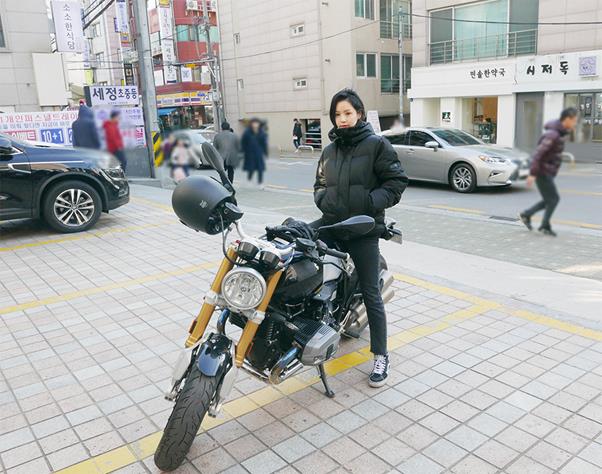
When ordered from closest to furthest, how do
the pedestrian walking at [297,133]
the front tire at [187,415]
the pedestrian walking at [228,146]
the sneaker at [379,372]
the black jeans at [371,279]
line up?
the pedestrian walking at [228,146], the pedestrian walking at [297,133], the front tire at [187,415], the black jeans at [371,279], the sneaker at [379,372]

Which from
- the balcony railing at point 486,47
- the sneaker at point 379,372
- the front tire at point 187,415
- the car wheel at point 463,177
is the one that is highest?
the balcony railing at point 486,47

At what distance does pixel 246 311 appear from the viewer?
259 cm

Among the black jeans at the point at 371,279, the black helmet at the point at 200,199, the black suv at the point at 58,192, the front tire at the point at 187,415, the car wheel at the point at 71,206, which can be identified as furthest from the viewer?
the car wheel at the point at 71,206

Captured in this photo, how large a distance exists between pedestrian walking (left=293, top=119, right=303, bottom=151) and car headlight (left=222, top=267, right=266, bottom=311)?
91 centimetres

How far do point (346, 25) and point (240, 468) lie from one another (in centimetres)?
211

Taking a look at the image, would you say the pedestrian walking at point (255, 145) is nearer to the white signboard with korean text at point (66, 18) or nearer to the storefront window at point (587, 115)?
the white signboard with korean text at point (66, 18)

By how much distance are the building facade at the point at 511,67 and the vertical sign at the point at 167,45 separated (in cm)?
70

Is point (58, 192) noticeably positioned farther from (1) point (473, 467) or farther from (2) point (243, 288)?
(1) point (473, 467)

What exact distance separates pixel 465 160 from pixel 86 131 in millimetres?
1294

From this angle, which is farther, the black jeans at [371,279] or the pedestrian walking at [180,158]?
the black jeans at [371,279]

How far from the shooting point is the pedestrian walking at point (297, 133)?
1705 mm

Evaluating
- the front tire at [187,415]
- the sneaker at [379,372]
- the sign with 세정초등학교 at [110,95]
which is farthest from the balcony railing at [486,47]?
the sneaker at [379,372]

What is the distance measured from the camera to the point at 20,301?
4980mm

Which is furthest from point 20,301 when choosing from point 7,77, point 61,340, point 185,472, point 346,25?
point 7,77
